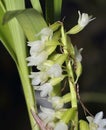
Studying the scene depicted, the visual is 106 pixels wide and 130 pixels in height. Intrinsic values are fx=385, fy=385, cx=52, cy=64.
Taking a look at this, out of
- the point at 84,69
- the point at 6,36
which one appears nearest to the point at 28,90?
the point at 6,36

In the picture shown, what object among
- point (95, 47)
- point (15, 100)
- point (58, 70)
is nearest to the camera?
point (58, 70)

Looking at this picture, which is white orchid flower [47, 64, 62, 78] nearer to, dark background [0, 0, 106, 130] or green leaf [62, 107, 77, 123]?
green leaf [62, 107, 77, 123]

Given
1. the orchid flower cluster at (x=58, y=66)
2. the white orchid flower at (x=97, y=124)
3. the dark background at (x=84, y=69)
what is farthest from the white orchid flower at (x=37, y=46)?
the dark background at (x=84, y=69)

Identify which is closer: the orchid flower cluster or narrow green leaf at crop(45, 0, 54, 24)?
the orchid flower cluster

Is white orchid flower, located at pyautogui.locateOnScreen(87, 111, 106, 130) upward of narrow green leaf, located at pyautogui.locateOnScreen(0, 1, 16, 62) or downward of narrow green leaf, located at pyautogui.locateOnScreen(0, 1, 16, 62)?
downward

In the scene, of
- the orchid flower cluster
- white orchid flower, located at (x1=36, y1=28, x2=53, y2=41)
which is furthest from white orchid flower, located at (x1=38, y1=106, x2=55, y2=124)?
white orchid flower, located at (x1=36, y1=28, x2=53, y2=41)

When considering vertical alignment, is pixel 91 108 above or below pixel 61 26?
below

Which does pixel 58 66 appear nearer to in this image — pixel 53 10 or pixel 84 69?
pixel 53 10

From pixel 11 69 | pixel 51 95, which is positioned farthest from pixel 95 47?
pixel 51 95

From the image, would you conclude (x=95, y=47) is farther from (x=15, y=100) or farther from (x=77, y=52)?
(x=77, y=52)
